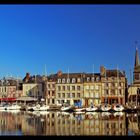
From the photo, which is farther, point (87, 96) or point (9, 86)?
point (9, 86)

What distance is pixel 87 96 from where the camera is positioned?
52.0 m

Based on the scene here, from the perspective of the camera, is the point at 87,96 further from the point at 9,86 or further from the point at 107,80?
the point at 9,86
